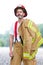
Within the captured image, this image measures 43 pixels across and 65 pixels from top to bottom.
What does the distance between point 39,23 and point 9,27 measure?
0.87 ft

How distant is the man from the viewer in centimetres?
221

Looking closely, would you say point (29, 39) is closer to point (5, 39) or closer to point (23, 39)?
point (23, 39)

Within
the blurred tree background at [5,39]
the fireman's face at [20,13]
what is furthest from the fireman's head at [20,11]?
the blurred tree background at [5,39]

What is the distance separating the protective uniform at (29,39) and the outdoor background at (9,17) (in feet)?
0.26

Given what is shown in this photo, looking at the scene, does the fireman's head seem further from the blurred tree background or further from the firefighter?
the blurred tree background

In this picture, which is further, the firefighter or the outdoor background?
the outdoor background

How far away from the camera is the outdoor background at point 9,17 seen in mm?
2311

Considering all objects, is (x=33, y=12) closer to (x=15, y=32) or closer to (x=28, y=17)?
(x=28, y=17)

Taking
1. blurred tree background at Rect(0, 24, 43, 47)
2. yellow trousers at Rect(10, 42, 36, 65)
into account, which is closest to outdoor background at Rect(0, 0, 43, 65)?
blurred tree background at Rect(0, 24, 43, 47)

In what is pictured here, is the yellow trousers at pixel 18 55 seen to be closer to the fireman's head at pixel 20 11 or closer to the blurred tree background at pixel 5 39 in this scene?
the blurred tree background at pixel 5 39

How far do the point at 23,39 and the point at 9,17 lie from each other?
27 centimetres

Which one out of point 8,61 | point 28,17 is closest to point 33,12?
point 28,17

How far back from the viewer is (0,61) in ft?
7.73

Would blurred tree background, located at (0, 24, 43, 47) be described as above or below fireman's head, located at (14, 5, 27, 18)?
below
